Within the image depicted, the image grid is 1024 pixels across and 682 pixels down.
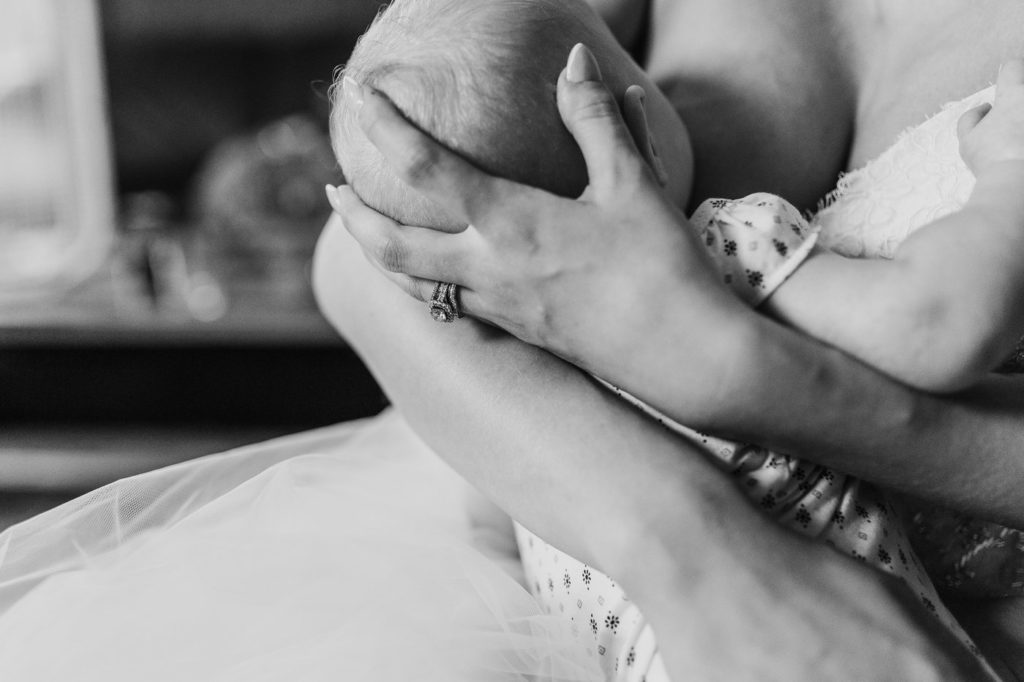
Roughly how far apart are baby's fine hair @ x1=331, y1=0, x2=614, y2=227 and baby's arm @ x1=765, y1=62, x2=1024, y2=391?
16cm

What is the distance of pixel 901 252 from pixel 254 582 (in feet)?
1.54

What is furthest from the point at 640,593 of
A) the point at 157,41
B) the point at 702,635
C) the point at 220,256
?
the point at 157,41

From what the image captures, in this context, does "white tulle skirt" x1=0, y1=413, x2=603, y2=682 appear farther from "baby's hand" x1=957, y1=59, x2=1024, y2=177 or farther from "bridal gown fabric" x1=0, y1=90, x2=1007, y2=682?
"baby's hand" x1=957, y1=59, x2=1024, y2=177

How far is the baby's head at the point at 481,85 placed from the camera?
567 millimetres

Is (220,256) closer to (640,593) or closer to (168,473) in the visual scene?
(168,473)

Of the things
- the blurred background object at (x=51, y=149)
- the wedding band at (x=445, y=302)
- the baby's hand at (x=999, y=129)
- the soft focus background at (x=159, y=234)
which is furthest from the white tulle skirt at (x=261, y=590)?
the blurred background object at (x=51, y=149)

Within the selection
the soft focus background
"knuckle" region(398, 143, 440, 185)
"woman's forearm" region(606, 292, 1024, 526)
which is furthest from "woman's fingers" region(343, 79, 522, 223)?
the soft focus background

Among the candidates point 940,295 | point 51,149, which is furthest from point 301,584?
point 51,149

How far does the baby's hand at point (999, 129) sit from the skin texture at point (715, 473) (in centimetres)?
13

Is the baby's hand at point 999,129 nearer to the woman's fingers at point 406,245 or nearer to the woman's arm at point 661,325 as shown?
the woman's arm at point 661,325

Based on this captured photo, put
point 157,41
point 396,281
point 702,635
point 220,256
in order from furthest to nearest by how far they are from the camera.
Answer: point 157,41, point 220,256, point 396,281, point 702,635

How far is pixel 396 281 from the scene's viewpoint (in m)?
0.62

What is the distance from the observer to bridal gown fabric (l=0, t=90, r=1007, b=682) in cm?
57

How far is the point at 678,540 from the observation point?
53 centimetres
